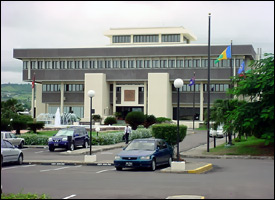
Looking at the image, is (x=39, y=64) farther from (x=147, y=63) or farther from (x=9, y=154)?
(x=9, y=154)

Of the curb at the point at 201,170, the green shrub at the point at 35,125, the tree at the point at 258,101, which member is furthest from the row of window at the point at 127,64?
the curb at the point at 201,170

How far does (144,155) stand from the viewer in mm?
21734

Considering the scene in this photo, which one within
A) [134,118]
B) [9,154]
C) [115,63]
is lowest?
[9,154]

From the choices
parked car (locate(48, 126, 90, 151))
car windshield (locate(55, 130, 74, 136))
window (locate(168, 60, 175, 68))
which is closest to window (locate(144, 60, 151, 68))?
window (locate(168, 60, 175, 68))

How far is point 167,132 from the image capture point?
28281mm

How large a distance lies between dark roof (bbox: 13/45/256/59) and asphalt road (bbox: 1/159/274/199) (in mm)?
67127

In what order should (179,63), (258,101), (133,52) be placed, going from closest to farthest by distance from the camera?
(258,101) → (179,63) → (133,52)

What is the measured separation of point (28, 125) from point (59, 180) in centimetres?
3244

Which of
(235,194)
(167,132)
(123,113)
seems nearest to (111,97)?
(123,113)

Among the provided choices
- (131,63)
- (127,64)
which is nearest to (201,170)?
(131,63)

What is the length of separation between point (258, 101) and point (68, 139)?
63.0 feet

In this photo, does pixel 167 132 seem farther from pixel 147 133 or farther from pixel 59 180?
pixel 147 133

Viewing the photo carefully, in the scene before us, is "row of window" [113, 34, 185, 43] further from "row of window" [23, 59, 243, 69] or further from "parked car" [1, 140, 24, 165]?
"parked car" [1, 140, 24, 165]

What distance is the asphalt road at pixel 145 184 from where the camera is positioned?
1112 centimetres
